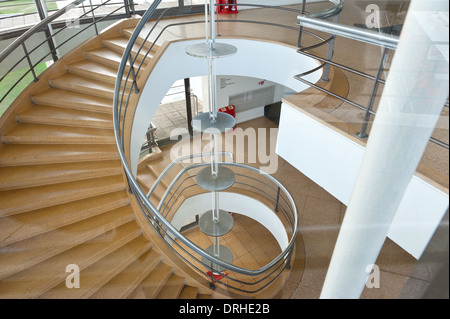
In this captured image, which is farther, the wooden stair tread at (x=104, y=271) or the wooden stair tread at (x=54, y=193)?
the wooden stair tread at (x=54, y=193)

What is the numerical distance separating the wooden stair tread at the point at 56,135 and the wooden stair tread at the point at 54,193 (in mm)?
476

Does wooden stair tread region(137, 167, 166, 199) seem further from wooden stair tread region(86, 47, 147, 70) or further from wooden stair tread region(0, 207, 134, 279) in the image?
wooden stair tread region(0, 207, 134, 279)

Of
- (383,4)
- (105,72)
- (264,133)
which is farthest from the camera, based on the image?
(264,133)

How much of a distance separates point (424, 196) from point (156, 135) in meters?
6.61

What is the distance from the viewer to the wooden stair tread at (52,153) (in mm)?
Result: 2900

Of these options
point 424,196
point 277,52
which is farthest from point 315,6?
point 424,196

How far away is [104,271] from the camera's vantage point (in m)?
2.49

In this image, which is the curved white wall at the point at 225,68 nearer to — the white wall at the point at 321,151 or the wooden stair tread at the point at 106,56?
the wooden stair tread at the point at 106,56

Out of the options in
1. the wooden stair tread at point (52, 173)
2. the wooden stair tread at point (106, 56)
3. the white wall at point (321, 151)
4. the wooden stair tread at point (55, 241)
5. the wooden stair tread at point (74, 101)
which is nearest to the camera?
the white wall at point (321, 151)

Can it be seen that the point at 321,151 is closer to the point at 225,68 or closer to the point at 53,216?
the point at 53,216

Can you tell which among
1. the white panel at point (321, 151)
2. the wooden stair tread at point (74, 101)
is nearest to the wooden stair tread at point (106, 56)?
the wooden stair tread at point (74, 101)

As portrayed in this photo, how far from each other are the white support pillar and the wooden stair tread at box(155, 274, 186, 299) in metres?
2.27

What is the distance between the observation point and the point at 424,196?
759 mm
